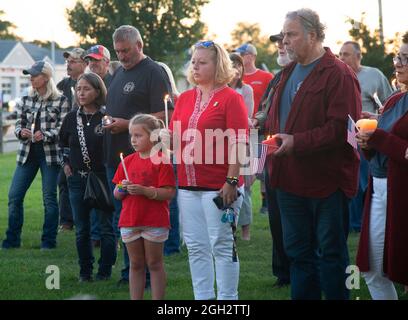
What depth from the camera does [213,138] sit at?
20.7ft

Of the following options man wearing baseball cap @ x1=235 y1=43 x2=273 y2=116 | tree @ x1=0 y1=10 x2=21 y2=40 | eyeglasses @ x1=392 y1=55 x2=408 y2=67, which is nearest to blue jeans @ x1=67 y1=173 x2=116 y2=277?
eyeglasses @ x1=392 y1=55 x2=408 y2=67

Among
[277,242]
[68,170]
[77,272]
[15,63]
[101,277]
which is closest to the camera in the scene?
[277,242]

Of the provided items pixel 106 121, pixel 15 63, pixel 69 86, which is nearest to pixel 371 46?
pixel 69 86

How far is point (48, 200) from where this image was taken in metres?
10.2

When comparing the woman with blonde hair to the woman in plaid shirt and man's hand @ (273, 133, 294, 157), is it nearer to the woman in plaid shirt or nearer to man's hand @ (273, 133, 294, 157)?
man's hand @ (273, 133, 294, 157)

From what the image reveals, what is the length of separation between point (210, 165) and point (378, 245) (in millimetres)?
1339

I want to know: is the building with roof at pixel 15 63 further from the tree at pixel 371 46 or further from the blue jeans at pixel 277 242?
the blue jeans at pixel 277 242

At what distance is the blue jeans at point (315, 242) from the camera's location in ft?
19.4

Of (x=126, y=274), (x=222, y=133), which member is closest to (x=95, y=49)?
(x=126, y=274)

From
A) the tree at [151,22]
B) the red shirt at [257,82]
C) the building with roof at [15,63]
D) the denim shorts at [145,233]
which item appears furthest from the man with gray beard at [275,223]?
the building with roof at [15,63]

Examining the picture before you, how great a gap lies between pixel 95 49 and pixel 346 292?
507cm

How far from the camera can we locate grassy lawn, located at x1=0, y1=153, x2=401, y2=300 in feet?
24.5

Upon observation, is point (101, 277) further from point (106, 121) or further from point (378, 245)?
point (378, 245)

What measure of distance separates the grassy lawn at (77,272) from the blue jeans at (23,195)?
7.9 inches
